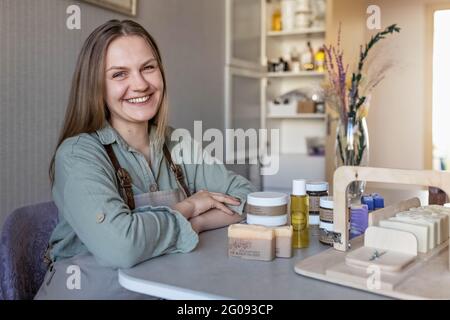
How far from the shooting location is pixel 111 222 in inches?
37.9

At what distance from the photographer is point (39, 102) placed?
1.69 meters

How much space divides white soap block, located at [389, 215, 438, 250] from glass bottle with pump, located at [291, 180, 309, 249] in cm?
18

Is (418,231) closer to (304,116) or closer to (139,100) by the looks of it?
(139,100)

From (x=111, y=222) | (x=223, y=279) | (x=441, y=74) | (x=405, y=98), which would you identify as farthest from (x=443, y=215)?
(x=441, y=74)

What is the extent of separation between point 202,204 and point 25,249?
450 millimetres

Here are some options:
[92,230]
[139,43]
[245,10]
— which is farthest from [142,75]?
[245,10]

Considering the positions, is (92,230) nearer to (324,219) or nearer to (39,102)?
(324,219)

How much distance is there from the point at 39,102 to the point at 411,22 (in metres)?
3.83

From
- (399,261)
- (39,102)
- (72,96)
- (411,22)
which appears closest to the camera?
(399,261)

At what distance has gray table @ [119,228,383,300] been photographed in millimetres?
762

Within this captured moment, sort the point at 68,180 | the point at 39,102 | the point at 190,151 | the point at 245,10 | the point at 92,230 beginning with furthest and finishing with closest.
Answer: the point at 245,10 < the point at 39,102 < the point at 190,151 < the point at 68,180 < the point at 92,230

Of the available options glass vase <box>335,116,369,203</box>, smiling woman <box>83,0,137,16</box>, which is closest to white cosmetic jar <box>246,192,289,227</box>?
glass vase <box>335,116,369,203</box>

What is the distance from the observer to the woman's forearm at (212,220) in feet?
3.94

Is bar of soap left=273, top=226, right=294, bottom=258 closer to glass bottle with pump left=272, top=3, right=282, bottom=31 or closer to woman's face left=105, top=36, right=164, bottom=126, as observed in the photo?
woman's face left=105, top=36, right=164, bottom=126
